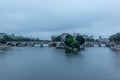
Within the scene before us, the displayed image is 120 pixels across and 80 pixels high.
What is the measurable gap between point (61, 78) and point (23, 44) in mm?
79723

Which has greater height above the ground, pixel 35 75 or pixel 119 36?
pixel 119 36

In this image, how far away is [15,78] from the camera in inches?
769

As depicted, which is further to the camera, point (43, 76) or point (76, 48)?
point (76, 48)

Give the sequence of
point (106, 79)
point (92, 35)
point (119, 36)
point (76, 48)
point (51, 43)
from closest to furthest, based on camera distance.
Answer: point (106, 79)
point (76, 48)
point (119, 36)
point (51, 43)
point (92, 35)

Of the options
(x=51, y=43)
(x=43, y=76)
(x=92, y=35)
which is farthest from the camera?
(x=92, y=35)

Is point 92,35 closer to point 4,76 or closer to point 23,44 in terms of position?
point 23,44

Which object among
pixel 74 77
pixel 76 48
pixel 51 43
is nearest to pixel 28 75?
pixel 74 77

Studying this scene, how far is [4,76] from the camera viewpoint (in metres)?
20.3

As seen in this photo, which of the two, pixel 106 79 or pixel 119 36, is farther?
pixel 119 36

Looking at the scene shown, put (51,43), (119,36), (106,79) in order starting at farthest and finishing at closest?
(51,43)
(119,36)
(106,79)

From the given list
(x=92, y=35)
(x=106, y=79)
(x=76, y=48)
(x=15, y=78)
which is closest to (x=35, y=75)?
(x=15, y=78)

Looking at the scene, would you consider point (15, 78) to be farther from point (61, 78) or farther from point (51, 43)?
point (51, 43)

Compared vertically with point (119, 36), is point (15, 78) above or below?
below

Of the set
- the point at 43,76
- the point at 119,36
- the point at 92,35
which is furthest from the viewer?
the point at 92,35
